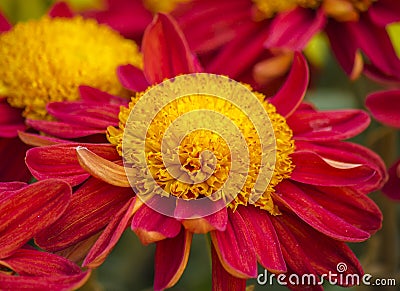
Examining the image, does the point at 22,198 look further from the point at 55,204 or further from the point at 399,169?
the point at 399,169

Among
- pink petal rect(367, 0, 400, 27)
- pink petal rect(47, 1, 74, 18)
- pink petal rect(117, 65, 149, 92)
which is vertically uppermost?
pink petal rect(47, 1, 74, 18)

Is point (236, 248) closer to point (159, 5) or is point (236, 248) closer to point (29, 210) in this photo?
point (29, 210)

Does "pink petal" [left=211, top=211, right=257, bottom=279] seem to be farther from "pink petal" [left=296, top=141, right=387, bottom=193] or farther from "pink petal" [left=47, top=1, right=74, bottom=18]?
"pink petal" [left=47, top=1, right=74, bottom=18]

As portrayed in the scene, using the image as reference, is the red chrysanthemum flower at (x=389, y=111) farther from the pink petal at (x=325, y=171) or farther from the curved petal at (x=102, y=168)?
the curved petal at (x=102, y=168)

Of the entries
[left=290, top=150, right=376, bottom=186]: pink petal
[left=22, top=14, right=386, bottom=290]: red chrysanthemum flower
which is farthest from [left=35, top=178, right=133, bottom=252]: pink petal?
[left=290, top=150, right=376, bottom=186]: pink petal

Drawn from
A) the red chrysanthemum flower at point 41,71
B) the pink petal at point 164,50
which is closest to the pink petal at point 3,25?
the red chrysanthemum flower at point 41,71

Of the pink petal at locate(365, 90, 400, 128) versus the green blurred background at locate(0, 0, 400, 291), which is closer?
the pink petal at locate(365, 90, 400, 128)

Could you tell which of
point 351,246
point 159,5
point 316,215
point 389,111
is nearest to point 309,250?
point 316,215
